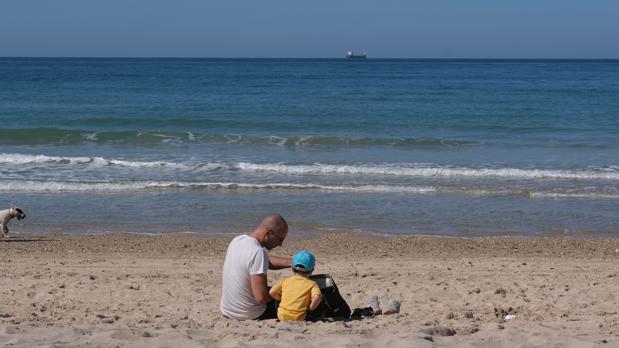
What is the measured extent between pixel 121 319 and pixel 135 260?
310 cm

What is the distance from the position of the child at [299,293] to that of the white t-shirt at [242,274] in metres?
0.18

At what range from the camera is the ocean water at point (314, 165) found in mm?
13484

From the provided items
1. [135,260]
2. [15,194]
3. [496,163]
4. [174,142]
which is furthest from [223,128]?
[135,260]

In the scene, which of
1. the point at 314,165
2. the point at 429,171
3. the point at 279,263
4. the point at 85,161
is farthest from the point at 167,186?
the point at 279,263

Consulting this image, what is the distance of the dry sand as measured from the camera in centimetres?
596

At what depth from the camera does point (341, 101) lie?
39000 mm

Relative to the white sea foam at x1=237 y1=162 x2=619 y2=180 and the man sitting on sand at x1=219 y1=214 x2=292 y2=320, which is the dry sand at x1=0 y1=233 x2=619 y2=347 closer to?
the man sitting on sand at x1=219 y1=214 x2=292 y2=320

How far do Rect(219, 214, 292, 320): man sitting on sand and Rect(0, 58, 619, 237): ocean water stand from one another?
18.6 feet

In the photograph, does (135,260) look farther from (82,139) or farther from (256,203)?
(82,139)

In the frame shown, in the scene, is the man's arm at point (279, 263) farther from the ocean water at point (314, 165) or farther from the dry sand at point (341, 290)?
the ocean water at point (314, 165)

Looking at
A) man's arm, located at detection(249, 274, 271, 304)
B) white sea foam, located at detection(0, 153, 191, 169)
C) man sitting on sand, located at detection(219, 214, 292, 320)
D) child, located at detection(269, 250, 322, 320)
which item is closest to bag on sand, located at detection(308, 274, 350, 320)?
child, located at detection(269, 250, 322, 320)

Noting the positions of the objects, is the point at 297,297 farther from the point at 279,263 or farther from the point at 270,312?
the point at 279,263

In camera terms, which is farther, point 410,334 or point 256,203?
point 256,203

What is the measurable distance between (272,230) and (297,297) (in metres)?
0.63
